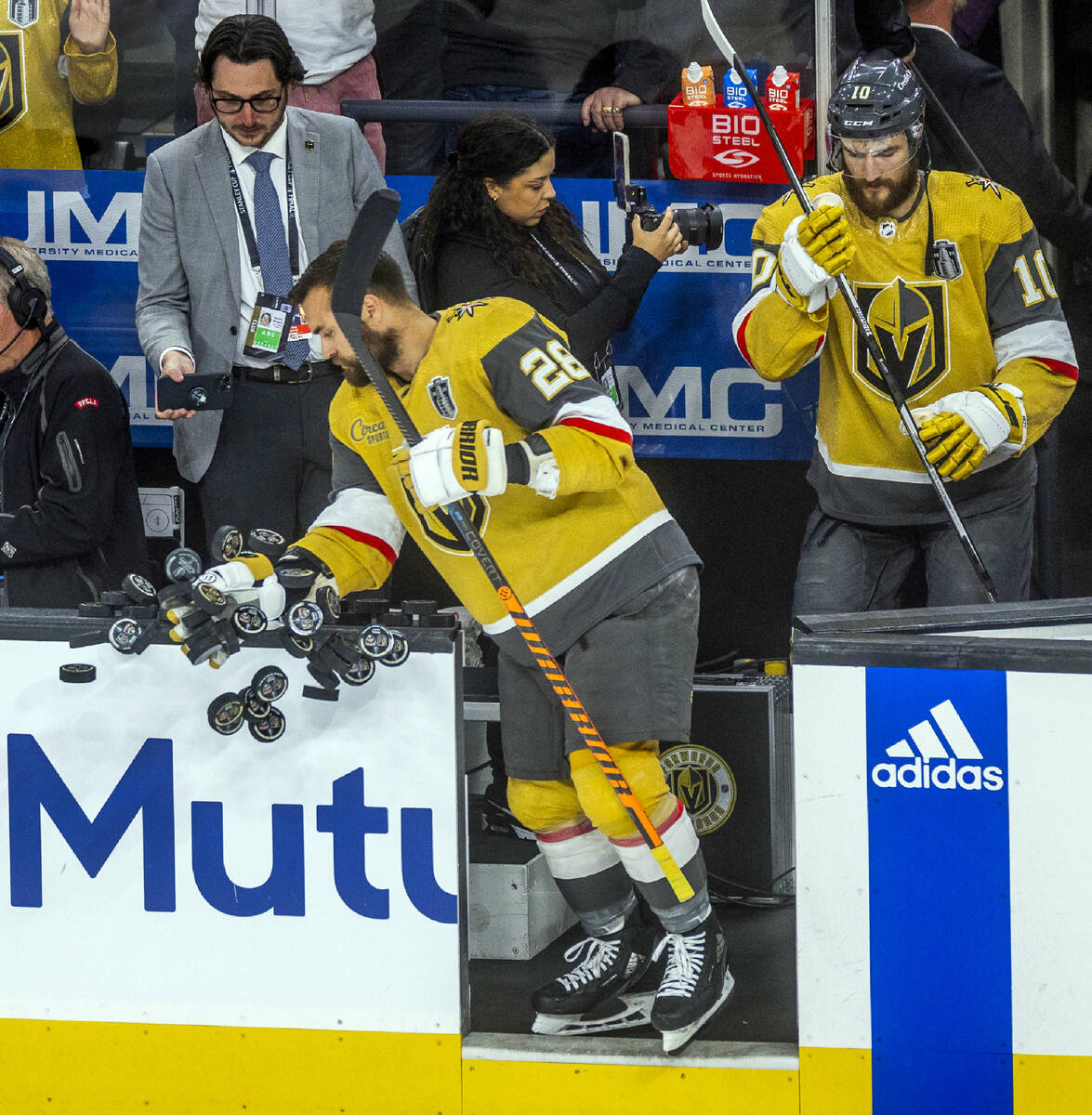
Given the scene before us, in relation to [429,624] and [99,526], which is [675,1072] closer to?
[429,624]

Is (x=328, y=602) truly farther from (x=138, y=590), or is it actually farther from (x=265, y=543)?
(x=138, y=590)

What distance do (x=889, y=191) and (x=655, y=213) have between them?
0.64 metres

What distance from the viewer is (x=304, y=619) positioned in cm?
282

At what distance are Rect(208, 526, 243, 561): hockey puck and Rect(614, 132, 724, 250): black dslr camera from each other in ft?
5.09

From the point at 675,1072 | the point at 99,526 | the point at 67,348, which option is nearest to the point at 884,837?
the point at 675,1072

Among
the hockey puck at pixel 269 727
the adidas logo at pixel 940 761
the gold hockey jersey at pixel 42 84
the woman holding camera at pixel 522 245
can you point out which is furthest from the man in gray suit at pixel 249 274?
the adidas logo at pixel 940 761

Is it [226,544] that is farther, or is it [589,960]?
[589,960]

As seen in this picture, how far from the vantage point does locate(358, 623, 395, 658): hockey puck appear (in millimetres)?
2826

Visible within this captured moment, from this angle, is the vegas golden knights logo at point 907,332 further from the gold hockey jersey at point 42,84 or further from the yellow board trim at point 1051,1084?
the gold hockey jersey at point 42,84

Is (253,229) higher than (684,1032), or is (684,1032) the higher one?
(253,229)

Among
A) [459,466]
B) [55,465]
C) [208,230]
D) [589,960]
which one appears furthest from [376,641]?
[208,230]

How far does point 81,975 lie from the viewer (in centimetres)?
A: 302

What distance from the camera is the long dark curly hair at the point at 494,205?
13.1 ft

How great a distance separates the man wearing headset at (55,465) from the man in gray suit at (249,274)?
261mm
